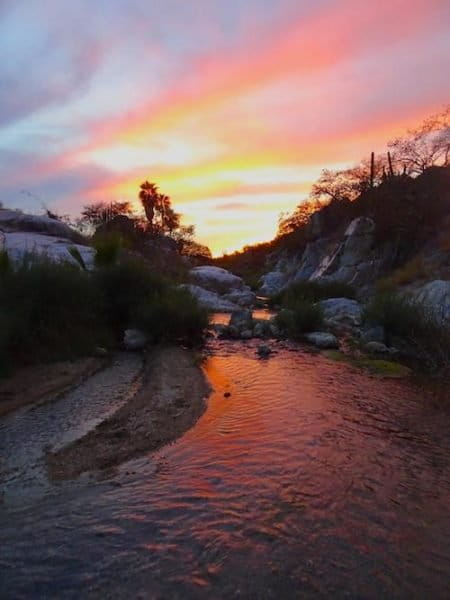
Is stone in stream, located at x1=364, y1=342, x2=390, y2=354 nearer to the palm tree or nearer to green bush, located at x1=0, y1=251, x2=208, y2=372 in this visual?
green bush, located at x1=0, y1=251, x2=208, y2=372

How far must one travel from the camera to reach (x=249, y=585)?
11.0 ft

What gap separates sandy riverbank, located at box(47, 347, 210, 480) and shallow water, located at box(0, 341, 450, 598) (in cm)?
26

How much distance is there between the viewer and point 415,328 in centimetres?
1124

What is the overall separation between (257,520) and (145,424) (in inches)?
102

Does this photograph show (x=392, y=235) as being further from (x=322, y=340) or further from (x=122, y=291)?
(x=122, y=291)

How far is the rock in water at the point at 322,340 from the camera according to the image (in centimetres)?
1223

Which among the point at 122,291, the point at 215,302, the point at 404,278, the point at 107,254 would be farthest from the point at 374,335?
the point at 215,302

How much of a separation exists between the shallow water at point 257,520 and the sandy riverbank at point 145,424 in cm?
26

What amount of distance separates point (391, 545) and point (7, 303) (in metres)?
8.16

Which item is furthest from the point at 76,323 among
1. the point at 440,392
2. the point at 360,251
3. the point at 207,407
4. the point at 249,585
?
the point at 360,251

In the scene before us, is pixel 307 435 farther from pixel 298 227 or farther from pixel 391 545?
pixel 298 227

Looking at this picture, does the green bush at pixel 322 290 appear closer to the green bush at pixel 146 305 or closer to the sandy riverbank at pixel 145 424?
the green bush at pixel 146 305

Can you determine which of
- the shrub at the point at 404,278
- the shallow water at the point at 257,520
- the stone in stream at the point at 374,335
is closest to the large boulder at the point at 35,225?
the shrub at the point at 404,278

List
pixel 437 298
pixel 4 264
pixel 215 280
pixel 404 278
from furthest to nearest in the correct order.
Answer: pixel 215 280, pixel 404 278, pixel 437 298, pixel 4 264
